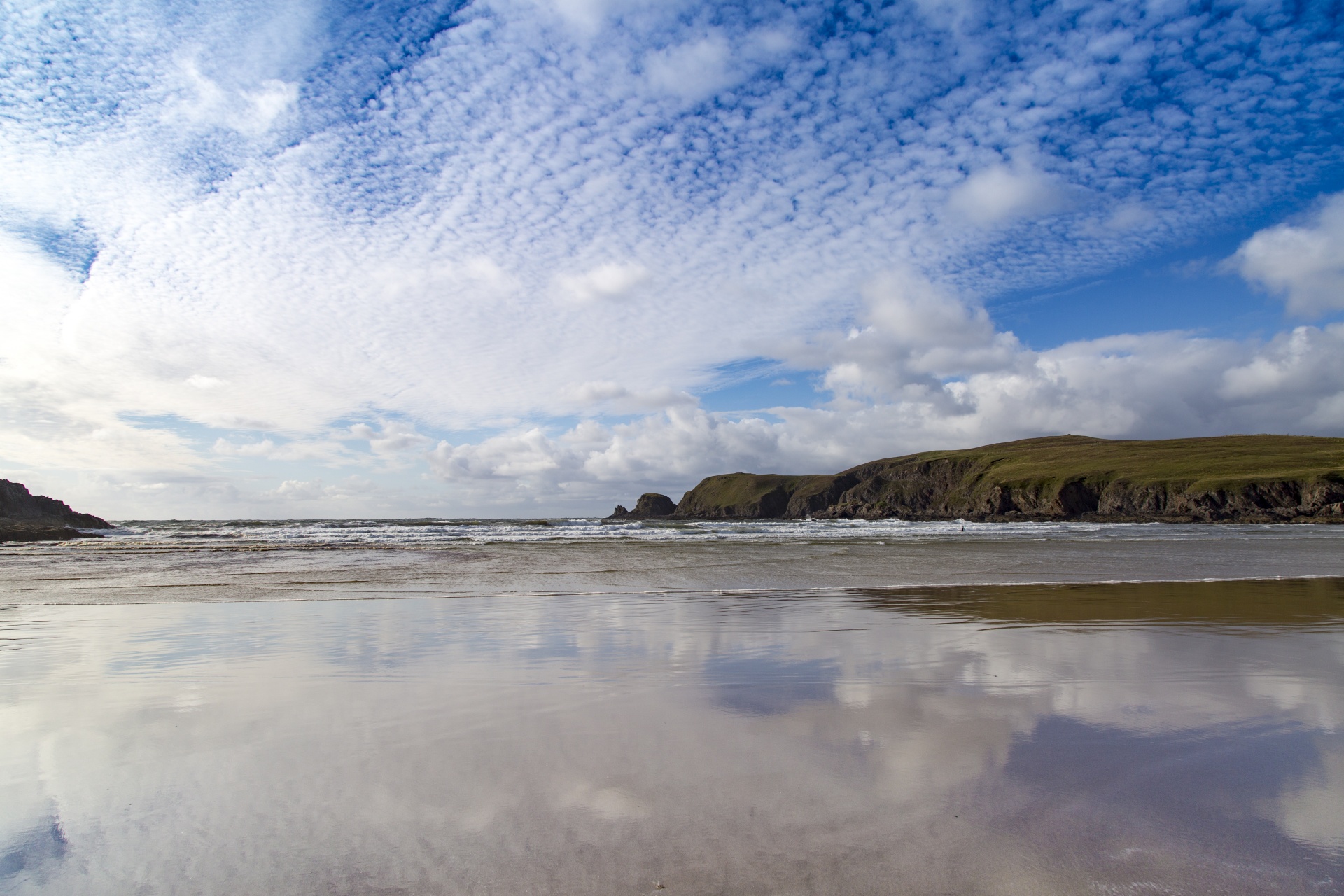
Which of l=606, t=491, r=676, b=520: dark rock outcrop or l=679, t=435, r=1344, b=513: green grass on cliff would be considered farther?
l=606, t=491, r=676, b=520: dark rock outcrop

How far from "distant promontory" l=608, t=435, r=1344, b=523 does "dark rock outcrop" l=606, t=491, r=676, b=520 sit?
36cm

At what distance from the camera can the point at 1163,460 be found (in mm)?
105750

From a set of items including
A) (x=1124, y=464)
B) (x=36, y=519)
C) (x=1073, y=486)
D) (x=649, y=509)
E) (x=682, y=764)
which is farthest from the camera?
(x=649, y=509)

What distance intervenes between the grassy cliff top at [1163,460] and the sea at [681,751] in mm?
95613

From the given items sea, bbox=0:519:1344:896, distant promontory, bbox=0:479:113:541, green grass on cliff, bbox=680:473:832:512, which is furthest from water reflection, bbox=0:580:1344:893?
green grass on cliff, bbox=680:473:832:512

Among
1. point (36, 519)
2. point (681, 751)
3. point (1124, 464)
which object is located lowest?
point (681, 751)

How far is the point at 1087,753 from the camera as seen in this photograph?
4234 mm

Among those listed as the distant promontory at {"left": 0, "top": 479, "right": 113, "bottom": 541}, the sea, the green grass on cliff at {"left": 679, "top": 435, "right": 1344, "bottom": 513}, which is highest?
the green grass on cliff at {"left": 679, "top": 435, "right": 1344, "bottom": 513}

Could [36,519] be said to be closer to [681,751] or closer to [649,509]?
[681,751]

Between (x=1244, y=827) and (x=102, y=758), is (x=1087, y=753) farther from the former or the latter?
(x=102, y=758)

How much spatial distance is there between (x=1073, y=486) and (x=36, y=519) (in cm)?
11975

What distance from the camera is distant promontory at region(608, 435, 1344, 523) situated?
248ft

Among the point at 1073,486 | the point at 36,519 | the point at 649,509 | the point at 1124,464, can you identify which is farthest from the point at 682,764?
the point at 649,509

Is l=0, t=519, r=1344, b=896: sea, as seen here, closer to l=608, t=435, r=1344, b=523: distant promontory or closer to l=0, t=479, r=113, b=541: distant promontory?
l=0, t=479, r=113, b=541: distant promontory
